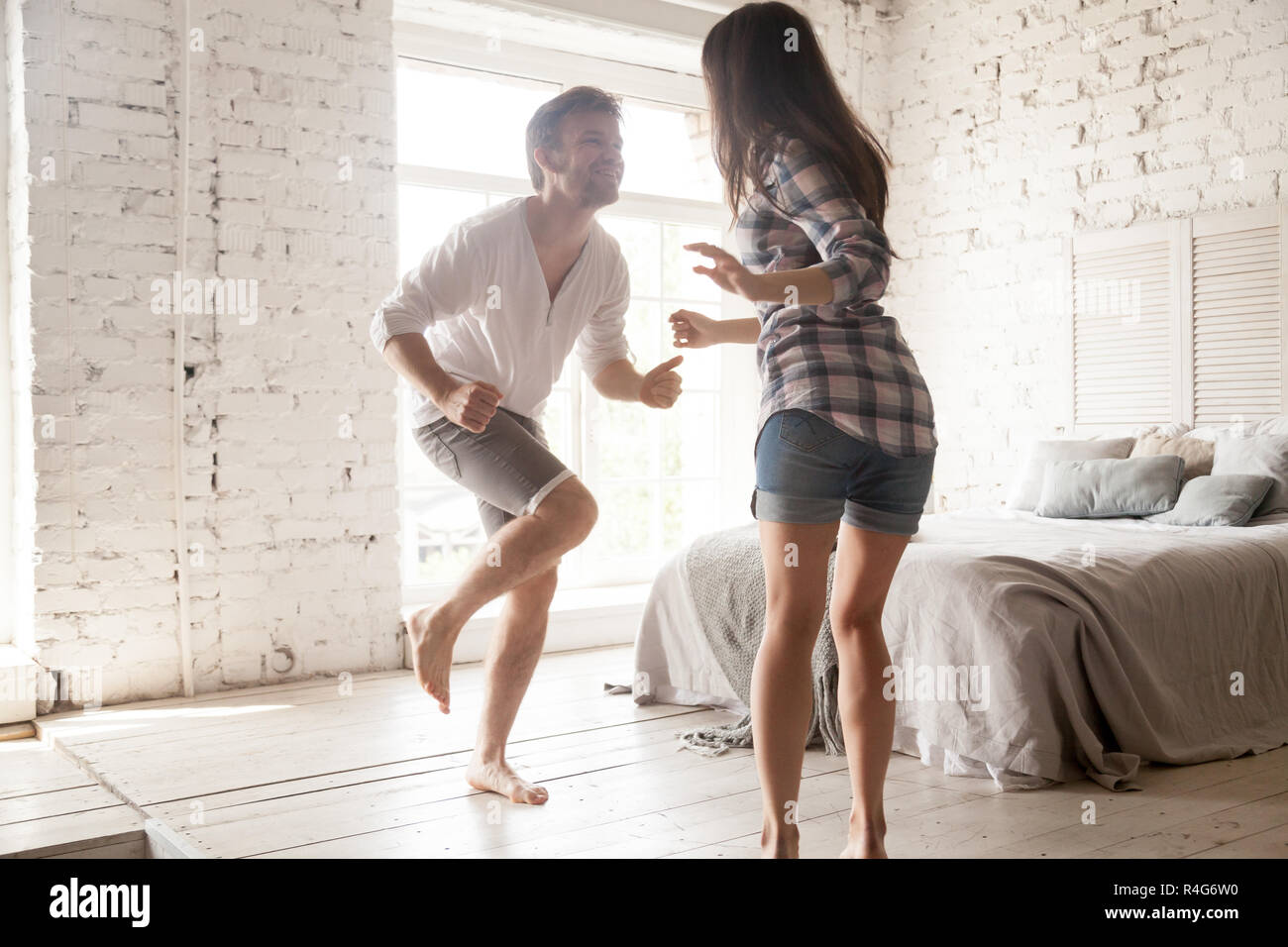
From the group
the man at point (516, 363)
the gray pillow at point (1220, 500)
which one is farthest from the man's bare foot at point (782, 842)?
the gray pillow at point (1220, 500)

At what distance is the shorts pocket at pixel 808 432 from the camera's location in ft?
6.01

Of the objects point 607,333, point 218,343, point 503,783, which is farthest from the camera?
point 218,343

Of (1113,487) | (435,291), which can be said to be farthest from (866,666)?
(1113,487)

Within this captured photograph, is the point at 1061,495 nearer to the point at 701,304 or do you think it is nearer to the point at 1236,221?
the point at 1236,221

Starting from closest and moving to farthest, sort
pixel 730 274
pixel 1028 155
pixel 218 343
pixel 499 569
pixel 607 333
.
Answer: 1. pixel 730 274
2. pixel 499 569
3. pixel 607 333
4. pixel 218 343
5. pixel 1028 155

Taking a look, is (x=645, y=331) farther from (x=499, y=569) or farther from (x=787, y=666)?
(x=787, y=666)

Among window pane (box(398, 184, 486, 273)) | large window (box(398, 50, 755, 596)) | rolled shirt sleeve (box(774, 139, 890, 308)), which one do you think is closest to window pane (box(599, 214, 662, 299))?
large window (box(398, 50, 755, 596))

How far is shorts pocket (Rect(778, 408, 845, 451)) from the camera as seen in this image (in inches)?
72.2

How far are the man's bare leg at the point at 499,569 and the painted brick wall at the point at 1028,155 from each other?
10.7ft

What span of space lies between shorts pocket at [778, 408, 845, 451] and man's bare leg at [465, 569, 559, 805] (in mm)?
935

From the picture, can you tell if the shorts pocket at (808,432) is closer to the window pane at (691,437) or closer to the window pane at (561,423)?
the window pane at (561,423)

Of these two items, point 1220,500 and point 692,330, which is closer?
point 692,330

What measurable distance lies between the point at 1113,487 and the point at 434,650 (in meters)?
2.62

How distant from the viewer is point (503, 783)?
8.52ft
